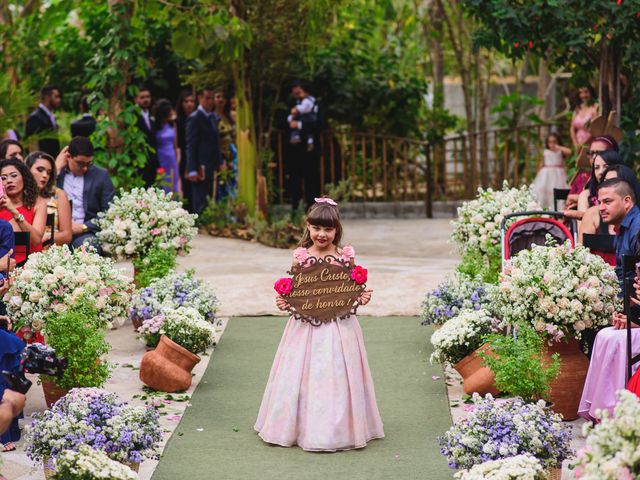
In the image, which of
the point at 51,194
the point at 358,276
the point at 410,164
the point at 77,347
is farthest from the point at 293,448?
the point at 410,164

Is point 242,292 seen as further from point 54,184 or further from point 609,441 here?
point 609,441

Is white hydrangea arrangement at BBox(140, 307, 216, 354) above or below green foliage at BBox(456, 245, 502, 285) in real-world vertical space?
below

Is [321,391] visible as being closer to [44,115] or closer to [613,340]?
[613,340]

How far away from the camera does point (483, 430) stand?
6.01 m

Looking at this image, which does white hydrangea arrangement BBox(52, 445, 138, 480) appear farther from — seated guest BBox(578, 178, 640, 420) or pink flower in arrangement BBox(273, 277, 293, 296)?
seated guest BBox(578, 178, 640, 420)

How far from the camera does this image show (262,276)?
12711 millimetres

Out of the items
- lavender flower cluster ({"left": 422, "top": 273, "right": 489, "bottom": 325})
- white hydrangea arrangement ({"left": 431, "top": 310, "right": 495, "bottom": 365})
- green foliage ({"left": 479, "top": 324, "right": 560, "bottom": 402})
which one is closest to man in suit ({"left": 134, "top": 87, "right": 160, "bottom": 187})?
lavender flower cluster ({"left": 422, "top": 273, "right": 489, "bottom": 325})

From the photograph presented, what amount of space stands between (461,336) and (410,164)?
11780mm

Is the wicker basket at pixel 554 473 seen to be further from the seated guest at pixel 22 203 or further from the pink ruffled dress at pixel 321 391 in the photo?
the seated guest at pixel 22 203

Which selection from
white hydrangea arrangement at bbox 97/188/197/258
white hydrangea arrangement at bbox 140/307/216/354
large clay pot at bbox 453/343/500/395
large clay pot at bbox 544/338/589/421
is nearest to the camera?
large clay pot at bbox 544/338/589/421

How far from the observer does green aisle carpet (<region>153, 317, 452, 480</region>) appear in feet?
22.1

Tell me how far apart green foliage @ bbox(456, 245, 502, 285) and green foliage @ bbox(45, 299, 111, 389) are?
3.51 metres

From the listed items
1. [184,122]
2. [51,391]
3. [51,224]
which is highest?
[184,122]

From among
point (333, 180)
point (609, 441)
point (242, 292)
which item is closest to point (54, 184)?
point (242, 292)
